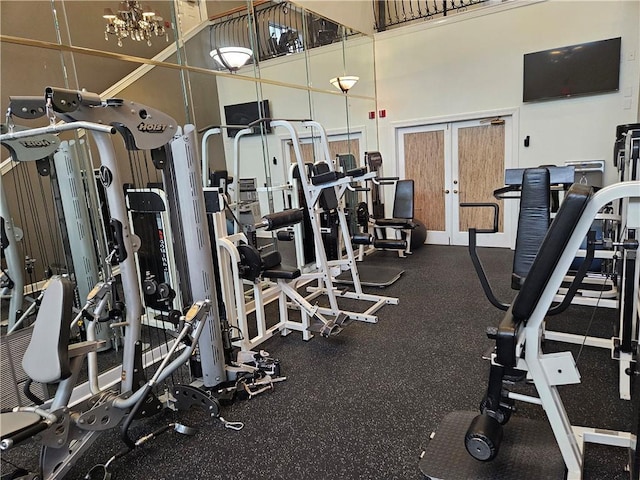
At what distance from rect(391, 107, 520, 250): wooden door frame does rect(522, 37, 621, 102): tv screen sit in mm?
336

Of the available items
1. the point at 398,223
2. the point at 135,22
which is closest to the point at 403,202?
the point at 398,223

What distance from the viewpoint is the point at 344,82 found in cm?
593

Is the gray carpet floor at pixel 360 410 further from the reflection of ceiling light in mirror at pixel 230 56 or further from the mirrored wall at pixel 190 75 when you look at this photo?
the reflection of ceiling light in mirror at pixel 230 56

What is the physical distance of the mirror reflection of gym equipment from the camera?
186 centimetres

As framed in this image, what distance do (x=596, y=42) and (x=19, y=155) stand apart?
6.05m

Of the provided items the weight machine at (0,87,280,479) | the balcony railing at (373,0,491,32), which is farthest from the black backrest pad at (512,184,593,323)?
the balcony railing at (373,0,491,32)

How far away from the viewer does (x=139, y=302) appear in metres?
2.14

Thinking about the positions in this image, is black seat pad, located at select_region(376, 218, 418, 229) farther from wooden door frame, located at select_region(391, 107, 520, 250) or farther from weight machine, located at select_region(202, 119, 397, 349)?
weight machine, located at select_region(202, 119, 397, 349)

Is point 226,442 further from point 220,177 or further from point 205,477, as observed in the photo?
point 220,177

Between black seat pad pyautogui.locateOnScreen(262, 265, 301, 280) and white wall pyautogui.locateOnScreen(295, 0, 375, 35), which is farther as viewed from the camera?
white wall pyautogui.locateOnScreen(295, 0, 375, 35)

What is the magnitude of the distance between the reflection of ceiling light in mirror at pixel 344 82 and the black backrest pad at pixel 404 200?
1614 millimetres

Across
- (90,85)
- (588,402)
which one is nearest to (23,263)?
(90,85)

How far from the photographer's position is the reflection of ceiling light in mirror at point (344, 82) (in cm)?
592

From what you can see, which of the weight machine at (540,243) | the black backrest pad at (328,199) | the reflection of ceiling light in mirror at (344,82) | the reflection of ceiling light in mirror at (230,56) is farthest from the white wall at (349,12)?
the weight machine at (540,243)
